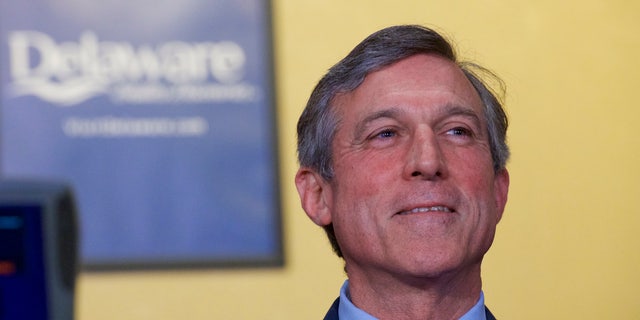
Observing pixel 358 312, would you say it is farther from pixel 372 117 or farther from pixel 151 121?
pixel 151 121

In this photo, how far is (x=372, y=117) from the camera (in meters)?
1.76

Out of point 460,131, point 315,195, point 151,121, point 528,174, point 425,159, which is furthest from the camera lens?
point 528,174

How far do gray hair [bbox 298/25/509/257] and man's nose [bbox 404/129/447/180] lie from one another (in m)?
0.16

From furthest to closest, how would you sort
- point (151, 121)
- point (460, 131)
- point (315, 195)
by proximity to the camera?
point (151, 121) < point (315, 195) < point (460, 131)

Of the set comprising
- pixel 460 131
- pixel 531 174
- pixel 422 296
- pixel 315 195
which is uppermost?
pixel 460 131

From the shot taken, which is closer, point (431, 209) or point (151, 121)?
point (431, 209)

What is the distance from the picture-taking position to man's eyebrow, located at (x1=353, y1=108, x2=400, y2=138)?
174 cm

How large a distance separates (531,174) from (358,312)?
1774mm

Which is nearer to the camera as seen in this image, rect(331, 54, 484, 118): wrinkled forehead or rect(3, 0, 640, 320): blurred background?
rect(331, 54, 484, 118): wrinkled forehead

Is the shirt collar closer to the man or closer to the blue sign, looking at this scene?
the man

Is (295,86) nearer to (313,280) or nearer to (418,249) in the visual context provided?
(313,280)

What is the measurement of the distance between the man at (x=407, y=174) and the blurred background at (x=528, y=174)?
4.68 feet

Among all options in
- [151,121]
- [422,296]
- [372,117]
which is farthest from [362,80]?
[151,121]

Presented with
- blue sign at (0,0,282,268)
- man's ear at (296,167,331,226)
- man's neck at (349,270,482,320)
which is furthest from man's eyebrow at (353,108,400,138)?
blue sign at (0,0,282,268)
